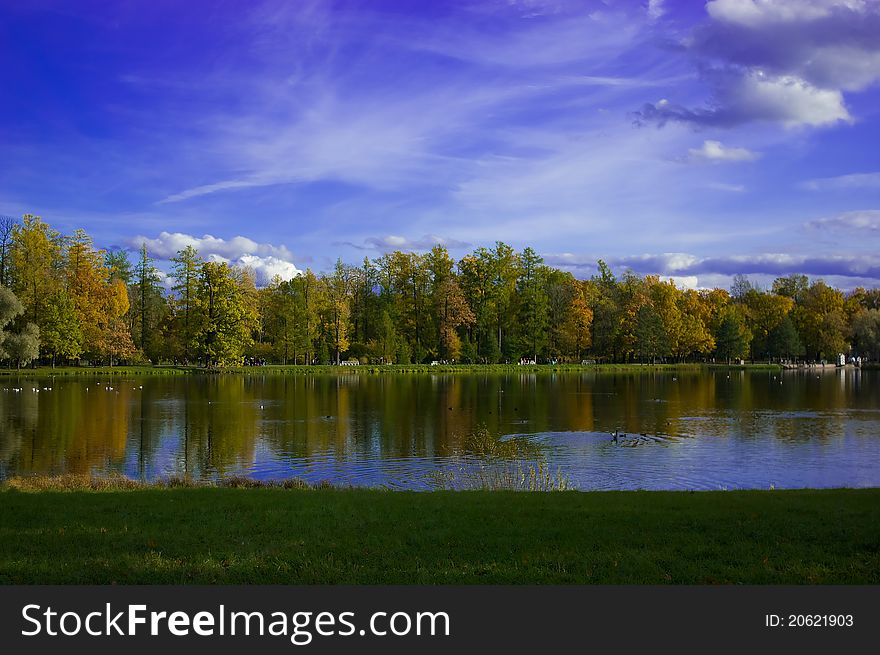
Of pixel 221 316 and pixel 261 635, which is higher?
pixel 221 316

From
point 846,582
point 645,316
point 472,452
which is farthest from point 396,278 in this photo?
point 846,582

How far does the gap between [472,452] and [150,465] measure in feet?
33.8

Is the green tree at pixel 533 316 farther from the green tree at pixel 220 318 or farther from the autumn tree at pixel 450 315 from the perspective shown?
the green tree at pixel 220 318

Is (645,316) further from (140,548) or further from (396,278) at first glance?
(140,548)

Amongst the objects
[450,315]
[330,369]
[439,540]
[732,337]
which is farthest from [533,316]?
[439,540]

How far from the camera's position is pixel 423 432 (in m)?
29.6

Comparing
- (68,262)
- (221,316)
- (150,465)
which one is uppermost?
(68,262)

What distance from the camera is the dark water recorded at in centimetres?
2127

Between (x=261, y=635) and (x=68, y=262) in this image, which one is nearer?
(x=261, y=635)

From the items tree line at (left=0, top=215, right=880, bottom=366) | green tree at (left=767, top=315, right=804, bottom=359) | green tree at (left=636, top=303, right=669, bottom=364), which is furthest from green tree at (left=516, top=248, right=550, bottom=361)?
green tree at (left=767, top=315, right=804, bottom=359)

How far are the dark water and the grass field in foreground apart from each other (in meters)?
7.45

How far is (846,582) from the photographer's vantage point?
768 cm

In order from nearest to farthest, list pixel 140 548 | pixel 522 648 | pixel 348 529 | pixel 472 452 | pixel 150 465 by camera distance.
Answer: pixel 522 648 → pixel 140 548 → pixel 348 529 → pixel 150 465 → pixel 472 452

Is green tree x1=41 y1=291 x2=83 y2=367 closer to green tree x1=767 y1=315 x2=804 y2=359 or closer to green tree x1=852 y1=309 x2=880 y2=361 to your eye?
green tree x1=767 y1=315 x2=804 y2=359
